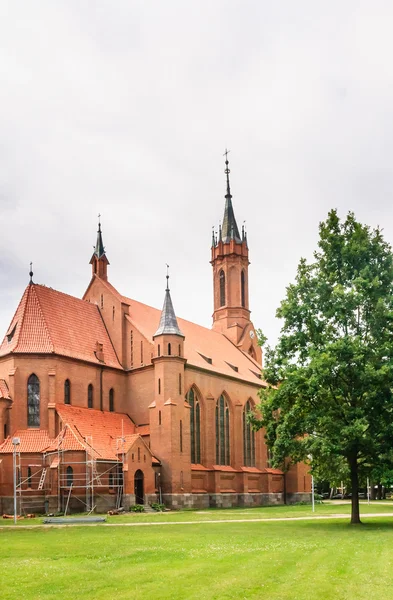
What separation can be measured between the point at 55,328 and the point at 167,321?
9.42m

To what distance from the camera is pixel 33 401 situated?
55.0 m

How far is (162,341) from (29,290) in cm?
1192

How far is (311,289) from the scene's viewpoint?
3788 centimetres

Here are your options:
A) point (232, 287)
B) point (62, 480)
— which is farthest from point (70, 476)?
point (232, 287)

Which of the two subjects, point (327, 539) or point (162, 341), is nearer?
point (327, 539)

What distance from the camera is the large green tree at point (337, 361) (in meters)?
34.8

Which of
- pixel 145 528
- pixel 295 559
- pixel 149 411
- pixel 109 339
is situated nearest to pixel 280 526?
pixel 145 528

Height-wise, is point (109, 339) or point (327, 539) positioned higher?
point (109, 339)

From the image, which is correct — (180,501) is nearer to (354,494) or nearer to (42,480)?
(42,480)

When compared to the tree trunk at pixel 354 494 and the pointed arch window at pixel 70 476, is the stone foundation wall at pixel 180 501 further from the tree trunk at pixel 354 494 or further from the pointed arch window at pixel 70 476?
the tree trunk at pixel 354 494

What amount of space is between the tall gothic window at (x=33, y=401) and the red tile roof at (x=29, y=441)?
35.6 inches

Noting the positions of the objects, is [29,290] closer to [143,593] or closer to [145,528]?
[145,528]

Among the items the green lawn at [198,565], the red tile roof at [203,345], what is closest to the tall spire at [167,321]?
the red tile roof at [203,345]

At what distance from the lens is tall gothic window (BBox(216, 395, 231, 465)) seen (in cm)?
6662
